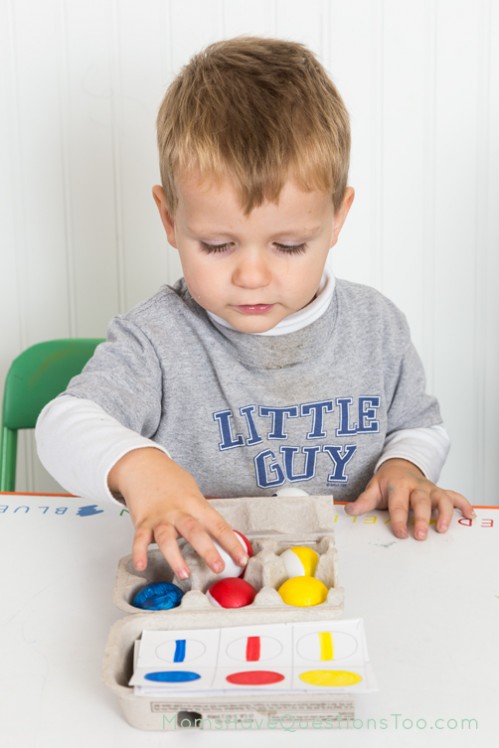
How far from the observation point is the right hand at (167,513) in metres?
0.63

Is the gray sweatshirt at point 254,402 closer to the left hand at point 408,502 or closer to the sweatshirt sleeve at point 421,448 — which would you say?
the sweatshirt sleeve at point 421,448

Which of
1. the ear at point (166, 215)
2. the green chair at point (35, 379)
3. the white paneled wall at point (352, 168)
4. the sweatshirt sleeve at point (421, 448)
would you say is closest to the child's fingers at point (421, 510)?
the sweatshirt sleeve at point (421, 448)

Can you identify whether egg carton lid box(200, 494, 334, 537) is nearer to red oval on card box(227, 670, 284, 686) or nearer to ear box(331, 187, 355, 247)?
red oval on card box(227, 670, 284, 686)

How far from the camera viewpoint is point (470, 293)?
1663mm

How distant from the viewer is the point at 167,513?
67 cm

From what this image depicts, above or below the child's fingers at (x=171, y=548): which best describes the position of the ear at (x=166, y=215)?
above

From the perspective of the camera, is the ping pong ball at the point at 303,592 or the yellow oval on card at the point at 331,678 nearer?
the yellow oval on card at the point at 331,678

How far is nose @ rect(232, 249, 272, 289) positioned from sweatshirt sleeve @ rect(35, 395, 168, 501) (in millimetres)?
171

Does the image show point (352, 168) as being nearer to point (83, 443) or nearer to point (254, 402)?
point (254, 402)

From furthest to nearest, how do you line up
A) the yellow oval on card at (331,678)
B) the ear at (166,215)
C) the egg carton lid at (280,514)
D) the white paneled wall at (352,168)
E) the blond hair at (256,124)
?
the white paneled wall at (352,168), the ear at (166,215), the blond hair at (256,124), the egg carton lid at (280,514), the yellow oval on card at (331,678)

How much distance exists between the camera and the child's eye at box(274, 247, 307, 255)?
0.88 m

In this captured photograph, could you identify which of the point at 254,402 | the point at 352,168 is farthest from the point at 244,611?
the point at 352,168

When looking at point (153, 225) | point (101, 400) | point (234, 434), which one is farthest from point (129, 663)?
point (153, 225)

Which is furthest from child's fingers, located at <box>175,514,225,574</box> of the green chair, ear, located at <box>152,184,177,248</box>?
the green chair
